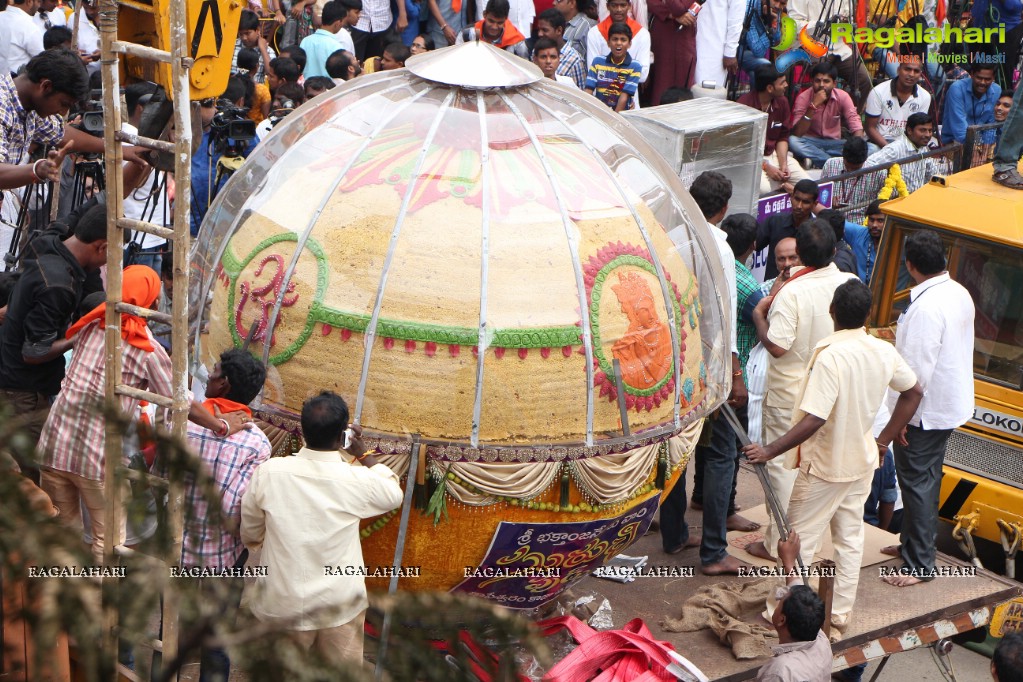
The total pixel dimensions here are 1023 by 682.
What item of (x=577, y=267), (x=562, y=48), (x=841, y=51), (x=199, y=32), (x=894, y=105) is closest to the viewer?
(x=199, y=32)

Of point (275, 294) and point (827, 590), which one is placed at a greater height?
point (275, 294)

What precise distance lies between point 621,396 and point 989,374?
3308 mm

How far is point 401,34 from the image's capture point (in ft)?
43.6

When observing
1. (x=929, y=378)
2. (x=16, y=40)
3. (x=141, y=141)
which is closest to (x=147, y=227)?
(x=141, y=141)

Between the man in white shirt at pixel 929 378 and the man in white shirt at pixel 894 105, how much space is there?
7.02m

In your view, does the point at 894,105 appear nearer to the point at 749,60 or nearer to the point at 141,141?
the point at 749,60

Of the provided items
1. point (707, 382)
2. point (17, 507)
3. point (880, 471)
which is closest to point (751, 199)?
point (880, 471)

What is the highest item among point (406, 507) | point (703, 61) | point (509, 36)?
point (509, 36)

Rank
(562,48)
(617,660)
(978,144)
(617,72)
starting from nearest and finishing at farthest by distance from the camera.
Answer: (617,660) → (617,72) → (562,48) → (978,144)

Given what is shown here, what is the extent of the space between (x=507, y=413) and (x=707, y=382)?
118 centimetres

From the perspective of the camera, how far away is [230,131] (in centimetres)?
771

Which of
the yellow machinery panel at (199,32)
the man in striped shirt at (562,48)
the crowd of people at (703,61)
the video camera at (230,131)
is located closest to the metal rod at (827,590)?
the yellow machinery panel at (199,32)

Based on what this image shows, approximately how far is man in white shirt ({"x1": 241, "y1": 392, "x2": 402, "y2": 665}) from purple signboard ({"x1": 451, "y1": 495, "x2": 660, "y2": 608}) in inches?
31.5

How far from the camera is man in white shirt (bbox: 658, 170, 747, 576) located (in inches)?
255
